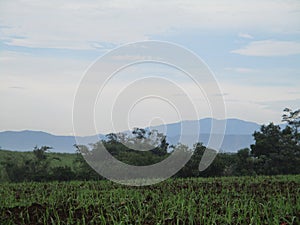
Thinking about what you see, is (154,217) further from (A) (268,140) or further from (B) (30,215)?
(A) (268,140)

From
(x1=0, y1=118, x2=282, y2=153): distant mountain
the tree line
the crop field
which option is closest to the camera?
the crop field


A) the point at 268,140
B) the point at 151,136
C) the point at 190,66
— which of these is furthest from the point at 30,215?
the point at 268,140

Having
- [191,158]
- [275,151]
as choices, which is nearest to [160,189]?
[191,158]

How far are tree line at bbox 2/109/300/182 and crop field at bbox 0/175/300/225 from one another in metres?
3.30

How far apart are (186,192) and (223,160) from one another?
5601 millimetres

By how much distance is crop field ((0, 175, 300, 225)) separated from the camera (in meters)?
6.15

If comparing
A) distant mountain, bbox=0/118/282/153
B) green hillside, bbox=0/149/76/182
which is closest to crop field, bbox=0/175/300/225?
distant mountain, bbox=0/118/282/153

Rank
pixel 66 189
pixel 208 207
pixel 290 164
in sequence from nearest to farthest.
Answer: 1. pixel 208 207
2. pixel 66 189
3. pixel 290 164

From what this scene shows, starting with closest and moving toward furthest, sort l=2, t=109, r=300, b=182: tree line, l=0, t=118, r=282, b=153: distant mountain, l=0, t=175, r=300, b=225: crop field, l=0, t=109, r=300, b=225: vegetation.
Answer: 1. l=0, t=175, r=300, b=225: crop field
2. l=0, t=109, r=300, b=225: vegetation
3. l=0, t=118, r=282, b=153: distant mountain
4. l=2, t=109, r=300, b=182: tree line

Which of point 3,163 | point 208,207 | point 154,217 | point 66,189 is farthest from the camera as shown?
point 3,163

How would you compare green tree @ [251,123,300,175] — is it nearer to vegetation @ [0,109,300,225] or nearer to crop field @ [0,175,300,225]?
vegetation @ [0,109,300,225]

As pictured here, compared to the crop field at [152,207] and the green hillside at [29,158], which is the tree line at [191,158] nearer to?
the green hillside at [29,158]

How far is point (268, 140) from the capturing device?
14.9 m

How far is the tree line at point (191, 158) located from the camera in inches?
518
